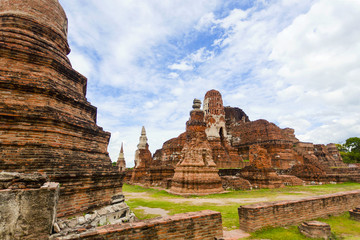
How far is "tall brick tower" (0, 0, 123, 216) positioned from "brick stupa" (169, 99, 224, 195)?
6560 mm

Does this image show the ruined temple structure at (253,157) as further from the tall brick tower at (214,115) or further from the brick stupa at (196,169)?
the brick stupa at (196,169)

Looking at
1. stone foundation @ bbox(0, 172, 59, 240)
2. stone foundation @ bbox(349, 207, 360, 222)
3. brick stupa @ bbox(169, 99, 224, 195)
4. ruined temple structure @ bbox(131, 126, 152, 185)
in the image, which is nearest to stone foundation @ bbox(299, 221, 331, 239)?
stone foundation @ bbox(349, 207, 360, 222)

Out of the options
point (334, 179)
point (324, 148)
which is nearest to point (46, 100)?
point (334, 179)

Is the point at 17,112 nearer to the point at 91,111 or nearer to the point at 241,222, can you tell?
the point at 91,111

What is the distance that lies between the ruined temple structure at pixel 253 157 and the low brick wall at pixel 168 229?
8.81 m

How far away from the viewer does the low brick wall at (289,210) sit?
205 inches

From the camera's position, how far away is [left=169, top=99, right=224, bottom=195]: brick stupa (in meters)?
12.1

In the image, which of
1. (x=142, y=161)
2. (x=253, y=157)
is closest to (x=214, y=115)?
(x=253, y=157)

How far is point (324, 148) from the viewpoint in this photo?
110 feet

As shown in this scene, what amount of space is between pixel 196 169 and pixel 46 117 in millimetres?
9078

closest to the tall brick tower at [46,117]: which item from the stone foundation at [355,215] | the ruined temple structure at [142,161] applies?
the stone foundation at [355,215]

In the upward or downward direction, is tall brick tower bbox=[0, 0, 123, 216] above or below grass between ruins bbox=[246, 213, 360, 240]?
above

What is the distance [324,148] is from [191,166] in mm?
31446

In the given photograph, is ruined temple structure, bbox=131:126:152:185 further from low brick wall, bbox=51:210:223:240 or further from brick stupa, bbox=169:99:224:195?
low brick wall, bbox=51:210:223:240
